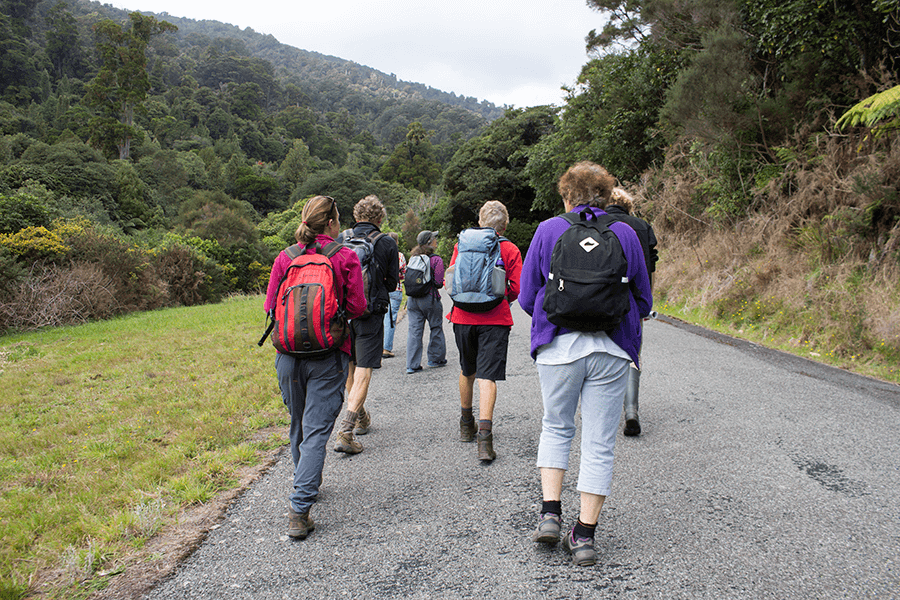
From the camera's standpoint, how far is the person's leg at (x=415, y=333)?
7566 millimetres

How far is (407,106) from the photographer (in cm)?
19762

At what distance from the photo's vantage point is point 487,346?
4371 mm

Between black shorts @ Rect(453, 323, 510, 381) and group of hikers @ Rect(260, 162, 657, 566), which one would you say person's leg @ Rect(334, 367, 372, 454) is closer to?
group of hikers @ Rect(260, 162, 657, 566)

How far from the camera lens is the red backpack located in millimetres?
3148

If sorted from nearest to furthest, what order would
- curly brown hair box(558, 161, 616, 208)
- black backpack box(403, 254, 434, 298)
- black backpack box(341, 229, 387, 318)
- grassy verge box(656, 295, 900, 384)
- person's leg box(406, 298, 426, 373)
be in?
curly brown hair box(558, 161, 616, 208), black backpack box(341, 229, 387, 318), grassy verge box(656, 295, 900, 384), black backpack box(403, 254, 434, 298), person's leg box(406, 298, 426, 373)

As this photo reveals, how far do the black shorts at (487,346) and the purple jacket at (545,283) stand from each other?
1328mm

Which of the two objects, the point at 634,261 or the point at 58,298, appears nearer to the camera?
the point at 634,261

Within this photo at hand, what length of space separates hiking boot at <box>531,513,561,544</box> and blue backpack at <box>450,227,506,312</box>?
5.82 ft

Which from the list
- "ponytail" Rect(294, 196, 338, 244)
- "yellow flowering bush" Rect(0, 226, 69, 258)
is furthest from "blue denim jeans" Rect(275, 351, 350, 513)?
"yellow flowering bush" Rect(0, 226, 69, 258)

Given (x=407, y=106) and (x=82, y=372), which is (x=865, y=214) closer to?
(x=82, y=372)

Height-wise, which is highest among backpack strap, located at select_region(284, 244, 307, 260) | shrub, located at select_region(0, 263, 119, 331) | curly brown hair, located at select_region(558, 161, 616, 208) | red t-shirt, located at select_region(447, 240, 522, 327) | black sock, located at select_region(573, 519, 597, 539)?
curly brown hair, located at select_region(558, 161, 616, 208)

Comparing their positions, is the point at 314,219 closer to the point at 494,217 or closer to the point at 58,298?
the point at 494,217

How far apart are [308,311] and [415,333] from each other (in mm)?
4466

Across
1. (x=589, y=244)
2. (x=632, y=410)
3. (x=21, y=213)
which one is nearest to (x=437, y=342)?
(x=632, y=410)
